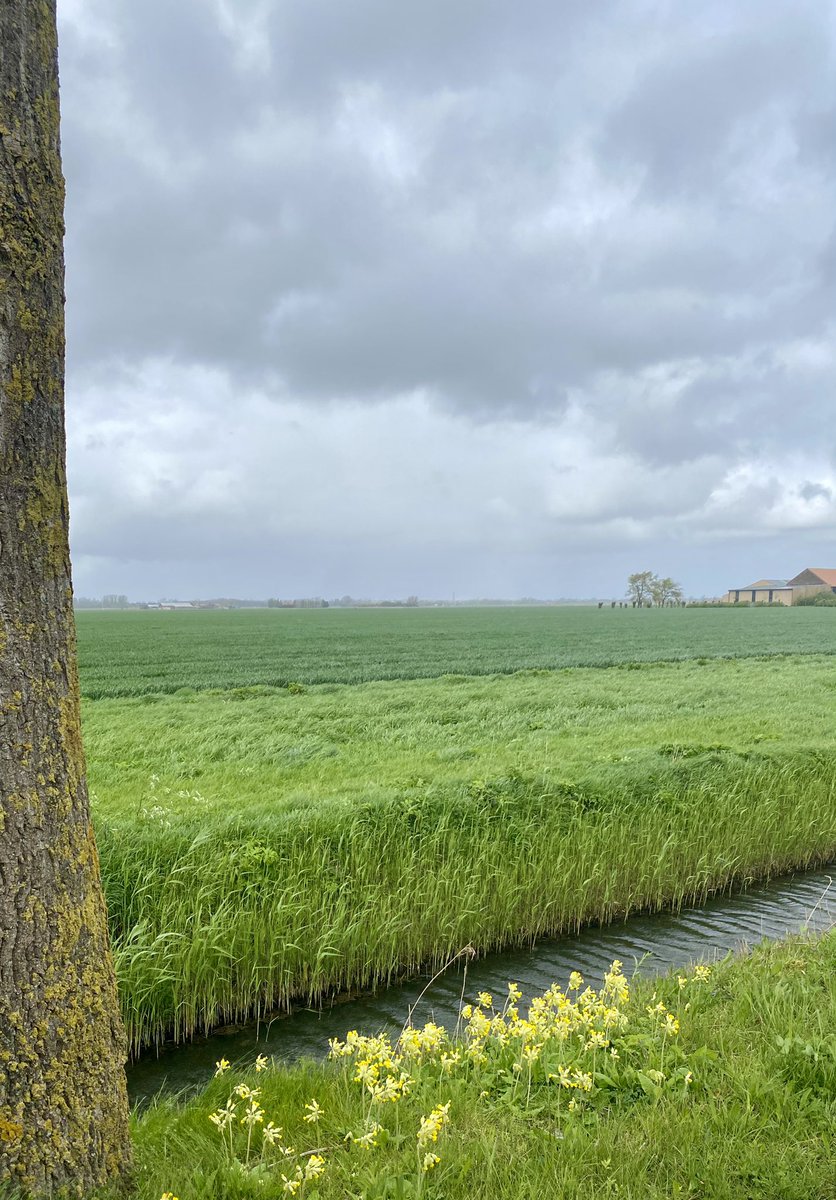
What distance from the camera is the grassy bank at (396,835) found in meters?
6.70

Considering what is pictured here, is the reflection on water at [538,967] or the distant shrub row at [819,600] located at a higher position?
the distant shrub row at [819,600]

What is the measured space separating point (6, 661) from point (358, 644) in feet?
148

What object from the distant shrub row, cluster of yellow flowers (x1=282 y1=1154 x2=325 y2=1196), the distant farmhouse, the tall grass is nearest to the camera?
cluster of yellow flowers (x1=282 y1=1154 x2=325 y2=1196)

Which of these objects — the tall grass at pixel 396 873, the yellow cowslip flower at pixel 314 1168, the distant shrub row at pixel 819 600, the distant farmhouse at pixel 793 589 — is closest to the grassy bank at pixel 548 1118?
the yellow cowslip flower at pixel 314 1168

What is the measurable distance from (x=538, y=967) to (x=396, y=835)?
1944 mm

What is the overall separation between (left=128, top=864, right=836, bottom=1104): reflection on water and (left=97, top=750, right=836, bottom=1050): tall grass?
0.21 meters

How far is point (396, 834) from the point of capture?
326 inches

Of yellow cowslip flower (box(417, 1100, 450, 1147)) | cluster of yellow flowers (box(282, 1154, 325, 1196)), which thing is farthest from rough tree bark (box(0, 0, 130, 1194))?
yellow cowslip flower (box(417, 1100, 450, 1147))

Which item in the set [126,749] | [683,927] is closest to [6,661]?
[683,927]

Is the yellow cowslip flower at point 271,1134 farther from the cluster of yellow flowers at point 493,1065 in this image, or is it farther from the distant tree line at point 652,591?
the distant tree line at point 652,591

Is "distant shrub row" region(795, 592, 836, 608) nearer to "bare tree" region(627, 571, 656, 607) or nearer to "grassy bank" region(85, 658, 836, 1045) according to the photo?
"bare tree" region(627, 571, 656, 607)

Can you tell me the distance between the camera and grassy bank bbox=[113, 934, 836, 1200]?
10.7ft

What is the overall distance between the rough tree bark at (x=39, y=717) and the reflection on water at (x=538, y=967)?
2071mm

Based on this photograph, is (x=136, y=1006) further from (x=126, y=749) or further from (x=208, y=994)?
(x=126, y=749)
